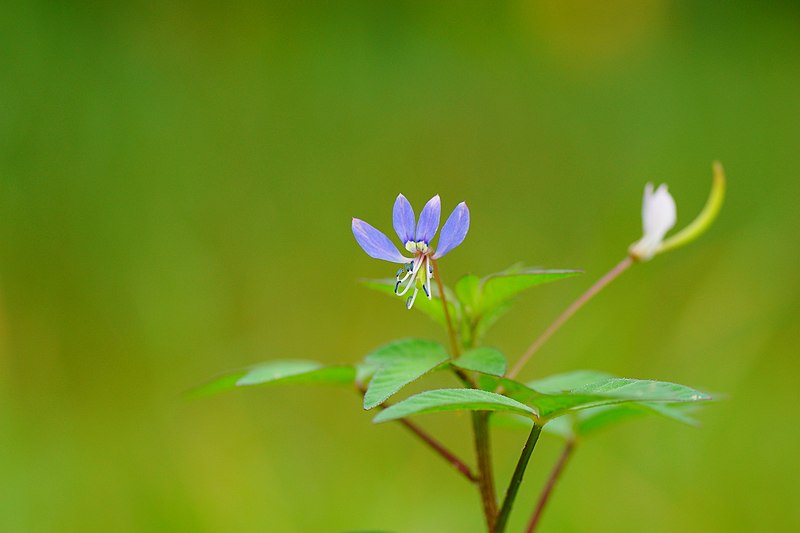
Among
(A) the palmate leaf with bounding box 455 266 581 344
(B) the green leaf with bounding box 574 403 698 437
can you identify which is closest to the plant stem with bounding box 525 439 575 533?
(B) the green leaf with bounding box 574 403 698 437

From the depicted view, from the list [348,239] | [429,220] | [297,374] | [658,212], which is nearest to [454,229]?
[429,220]

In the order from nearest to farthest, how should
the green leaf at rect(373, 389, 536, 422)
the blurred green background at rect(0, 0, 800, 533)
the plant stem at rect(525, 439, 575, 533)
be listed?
the green leaf at rect(373, 389, 536, 422)
the plant stem at rect(525, 439, 575, 533)
the blurred green background at rect(0, 0, 800, 533)

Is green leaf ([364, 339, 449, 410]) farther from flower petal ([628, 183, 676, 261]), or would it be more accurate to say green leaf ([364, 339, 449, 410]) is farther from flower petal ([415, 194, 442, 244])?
flower petal ([628, 183, 676, 261])

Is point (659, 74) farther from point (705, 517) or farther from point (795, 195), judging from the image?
point (705, 517)

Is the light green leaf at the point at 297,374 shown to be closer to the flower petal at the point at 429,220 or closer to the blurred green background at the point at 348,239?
the flower petal at the point at 429,220

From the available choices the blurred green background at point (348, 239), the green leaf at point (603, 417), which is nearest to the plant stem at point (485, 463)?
the green leaf at point (603, 417)

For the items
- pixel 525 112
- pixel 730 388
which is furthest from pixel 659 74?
pixel 730 388
